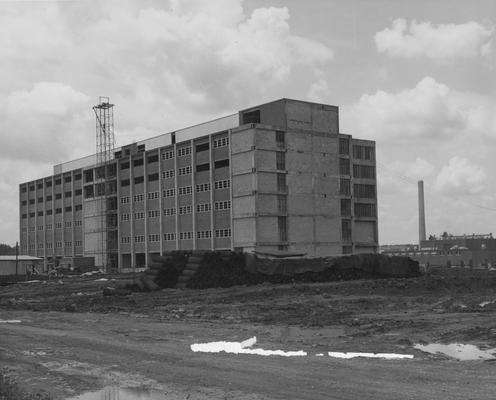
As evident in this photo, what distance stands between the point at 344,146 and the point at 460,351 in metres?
68.0

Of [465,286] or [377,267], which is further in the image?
[377,267]

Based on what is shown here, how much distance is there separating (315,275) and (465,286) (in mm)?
9374

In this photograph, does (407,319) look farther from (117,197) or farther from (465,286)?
(117,197)

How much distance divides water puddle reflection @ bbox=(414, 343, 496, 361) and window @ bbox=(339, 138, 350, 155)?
217 ft

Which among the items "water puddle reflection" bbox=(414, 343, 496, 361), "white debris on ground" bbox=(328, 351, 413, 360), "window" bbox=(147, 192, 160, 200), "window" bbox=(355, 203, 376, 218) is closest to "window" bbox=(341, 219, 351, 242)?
"window" bbox=(355, 203, 376, 218)

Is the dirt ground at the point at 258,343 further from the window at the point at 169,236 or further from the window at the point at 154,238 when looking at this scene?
the window at the point at 154,238

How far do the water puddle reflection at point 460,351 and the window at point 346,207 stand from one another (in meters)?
64.5

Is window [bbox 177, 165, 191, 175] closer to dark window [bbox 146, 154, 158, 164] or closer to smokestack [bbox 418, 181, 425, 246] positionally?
dark window [bbox 146, 154, 158, 164]

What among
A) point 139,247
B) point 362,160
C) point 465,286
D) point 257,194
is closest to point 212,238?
point 257,194

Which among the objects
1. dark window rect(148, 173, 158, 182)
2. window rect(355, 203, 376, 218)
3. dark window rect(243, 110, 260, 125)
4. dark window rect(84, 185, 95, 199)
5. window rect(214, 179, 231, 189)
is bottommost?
window rect(355, 203, 376, 218)

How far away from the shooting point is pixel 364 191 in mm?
81562

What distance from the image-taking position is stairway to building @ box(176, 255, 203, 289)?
118ft

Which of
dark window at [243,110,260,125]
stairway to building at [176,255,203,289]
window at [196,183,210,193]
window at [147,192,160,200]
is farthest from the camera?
window at [147,192,160,200]

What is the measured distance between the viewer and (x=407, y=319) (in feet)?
58.9
